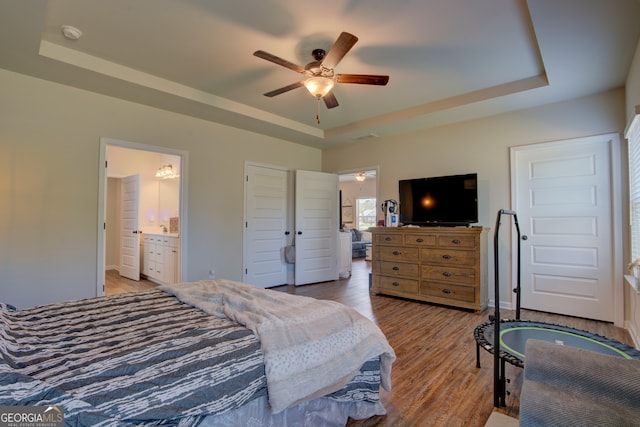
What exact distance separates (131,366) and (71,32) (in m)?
2.80

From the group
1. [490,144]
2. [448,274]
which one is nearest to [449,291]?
[448,274]

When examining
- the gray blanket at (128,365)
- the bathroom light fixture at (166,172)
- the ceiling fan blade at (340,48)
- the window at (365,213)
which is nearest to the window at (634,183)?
the ceiling fan blade at (340,48)

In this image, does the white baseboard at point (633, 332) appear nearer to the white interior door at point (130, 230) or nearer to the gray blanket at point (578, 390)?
the gray blanket at point (578, 390)

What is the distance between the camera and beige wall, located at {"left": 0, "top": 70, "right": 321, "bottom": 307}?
9.48ft

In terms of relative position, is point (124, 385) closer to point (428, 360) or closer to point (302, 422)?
point (302, 422)

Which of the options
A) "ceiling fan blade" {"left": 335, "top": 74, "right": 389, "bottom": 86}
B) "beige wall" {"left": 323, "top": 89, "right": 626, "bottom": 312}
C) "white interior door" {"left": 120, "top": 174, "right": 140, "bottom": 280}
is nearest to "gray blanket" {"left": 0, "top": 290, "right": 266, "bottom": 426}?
"ceiling fan blade" {"left": 335, "top": 74, "right": 389, "bottom": 86}

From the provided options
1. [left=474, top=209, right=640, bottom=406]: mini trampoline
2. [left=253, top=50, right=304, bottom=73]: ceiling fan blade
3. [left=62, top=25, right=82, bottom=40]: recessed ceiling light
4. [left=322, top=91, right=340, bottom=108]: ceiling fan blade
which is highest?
[left=62, top=25, right=82, bottom=40]: recessed ceiling light

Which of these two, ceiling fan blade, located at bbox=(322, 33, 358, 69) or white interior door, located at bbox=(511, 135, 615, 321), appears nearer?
ceiling fan blade, located at bbox=(322, 33, 358, 69)

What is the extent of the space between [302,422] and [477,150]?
4013 mm

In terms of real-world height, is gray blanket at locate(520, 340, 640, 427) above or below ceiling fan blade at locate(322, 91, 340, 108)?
below

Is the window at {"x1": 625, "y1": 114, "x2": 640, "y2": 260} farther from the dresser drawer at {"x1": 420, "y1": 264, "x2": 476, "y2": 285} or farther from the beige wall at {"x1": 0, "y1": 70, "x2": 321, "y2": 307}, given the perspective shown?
the beige wall at {"x1": 0, "y1": 70, "x2": 321, "y2": 307}

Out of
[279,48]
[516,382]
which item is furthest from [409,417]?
[279,48]

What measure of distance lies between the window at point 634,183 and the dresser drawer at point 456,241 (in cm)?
141

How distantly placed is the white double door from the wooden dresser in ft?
3.97
